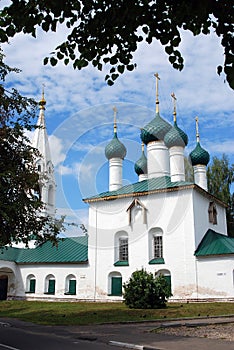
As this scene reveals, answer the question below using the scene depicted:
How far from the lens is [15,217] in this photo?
12.6 meters

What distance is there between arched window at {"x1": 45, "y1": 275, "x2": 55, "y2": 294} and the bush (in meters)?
11.4

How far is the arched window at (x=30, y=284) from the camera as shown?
30656mm

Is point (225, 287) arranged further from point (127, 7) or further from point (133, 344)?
point (127, 7)

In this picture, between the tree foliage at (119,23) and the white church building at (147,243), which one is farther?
the white church building at (147,243)

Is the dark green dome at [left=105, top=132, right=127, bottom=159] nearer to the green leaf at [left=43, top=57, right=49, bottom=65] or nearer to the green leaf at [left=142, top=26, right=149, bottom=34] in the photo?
the green leaf at [left=43, top=57, right=49, bottom=65]

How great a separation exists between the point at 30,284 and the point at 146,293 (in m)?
14.7

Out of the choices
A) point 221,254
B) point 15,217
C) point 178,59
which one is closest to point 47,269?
point 221,254

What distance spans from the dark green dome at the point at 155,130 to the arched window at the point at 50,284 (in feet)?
40.6

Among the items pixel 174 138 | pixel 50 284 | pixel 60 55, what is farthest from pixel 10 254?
pixel 60 55

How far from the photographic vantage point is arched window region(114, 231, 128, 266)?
92.5ft

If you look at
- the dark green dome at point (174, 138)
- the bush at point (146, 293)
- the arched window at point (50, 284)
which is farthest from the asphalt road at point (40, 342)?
the dark green dome at point (174, 138)

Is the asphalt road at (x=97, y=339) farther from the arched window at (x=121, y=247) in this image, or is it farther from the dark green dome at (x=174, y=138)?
the dark green dome at (x=174, y=138)

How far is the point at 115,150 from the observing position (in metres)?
31.6

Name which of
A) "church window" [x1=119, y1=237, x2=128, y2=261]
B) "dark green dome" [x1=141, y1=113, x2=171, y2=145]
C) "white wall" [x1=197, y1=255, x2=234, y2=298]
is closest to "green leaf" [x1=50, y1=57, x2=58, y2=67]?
"white wall" [x1=197, y1=255, x2=234, y2=298]
